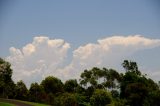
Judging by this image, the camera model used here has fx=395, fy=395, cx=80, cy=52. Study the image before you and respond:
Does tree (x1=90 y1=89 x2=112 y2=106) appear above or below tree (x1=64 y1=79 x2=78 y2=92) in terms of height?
below

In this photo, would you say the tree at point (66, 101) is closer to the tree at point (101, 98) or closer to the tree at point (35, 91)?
the tree at point (101, 98)

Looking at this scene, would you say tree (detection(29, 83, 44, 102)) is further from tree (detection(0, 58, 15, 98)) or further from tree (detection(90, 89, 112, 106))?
tree (detection(90, 89, 112, 106))

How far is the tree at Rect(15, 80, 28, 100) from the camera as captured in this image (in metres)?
70.1

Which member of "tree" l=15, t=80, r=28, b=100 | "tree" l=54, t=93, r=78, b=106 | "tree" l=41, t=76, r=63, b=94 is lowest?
"tree" l=54, t=93, r=78, b=106

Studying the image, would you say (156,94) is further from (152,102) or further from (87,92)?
(87,92)

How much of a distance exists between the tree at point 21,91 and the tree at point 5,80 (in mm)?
1964

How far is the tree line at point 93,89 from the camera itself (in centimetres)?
6619

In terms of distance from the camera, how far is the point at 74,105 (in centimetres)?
6200

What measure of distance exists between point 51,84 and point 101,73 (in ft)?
34.2

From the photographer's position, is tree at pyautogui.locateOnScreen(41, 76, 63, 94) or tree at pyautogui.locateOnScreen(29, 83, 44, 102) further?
tree at pyautogui.locateOnScreen(41, 76, 63, 94)

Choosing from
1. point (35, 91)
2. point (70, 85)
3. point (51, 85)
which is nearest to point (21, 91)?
point (35, 91)

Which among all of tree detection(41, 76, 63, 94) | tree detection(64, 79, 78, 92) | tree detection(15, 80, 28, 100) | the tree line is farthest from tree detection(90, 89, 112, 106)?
tree detection(64, 79, 78, 92)

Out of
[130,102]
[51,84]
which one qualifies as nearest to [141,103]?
[130,102]

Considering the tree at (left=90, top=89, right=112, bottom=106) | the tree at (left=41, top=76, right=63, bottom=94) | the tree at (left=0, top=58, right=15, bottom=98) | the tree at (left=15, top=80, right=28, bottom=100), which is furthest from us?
the tree at (left=41, top=76, right=63, bottom=94)
